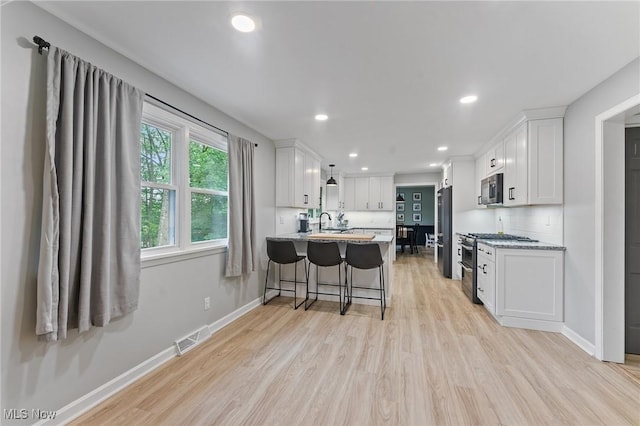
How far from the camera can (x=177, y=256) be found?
2418mm

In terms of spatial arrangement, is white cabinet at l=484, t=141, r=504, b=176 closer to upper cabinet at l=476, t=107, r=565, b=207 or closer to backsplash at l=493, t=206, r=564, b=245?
upper cabinet at l=476, t=107, r=565, b=207

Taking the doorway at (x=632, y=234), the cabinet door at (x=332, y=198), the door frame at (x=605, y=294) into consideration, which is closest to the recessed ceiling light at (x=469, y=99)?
the door frame at (x=605, y=294)

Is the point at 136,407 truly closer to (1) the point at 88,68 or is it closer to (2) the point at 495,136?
(1) the point at 88,68

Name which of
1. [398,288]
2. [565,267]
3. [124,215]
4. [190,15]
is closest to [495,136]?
[565,267]

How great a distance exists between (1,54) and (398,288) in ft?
16.1

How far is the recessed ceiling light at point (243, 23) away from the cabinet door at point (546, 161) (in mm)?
3126

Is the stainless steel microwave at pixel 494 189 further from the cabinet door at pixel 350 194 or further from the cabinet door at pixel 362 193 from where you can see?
the cabinet door at pixel 350 194

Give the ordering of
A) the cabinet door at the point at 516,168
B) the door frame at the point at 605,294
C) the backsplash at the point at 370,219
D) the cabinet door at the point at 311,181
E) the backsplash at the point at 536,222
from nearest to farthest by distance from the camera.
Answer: the door frame at the point at 605,294
the backsplash at the point at 536,222
the cabinet door at the point at 516,168
the cabinet door at the point at 311,181
the backsplash at the point at 370,219

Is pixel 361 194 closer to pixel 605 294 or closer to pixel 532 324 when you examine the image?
pixel 532 324

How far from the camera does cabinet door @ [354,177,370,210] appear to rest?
24.8 feet

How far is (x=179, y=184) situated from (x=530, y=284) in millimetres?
3846

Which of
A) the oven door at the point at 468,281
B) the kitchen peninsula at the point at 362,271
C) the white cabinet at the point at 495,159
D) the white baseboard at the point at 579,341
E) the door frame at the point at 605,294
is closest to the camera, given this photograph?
the door frame at the point at 605,294

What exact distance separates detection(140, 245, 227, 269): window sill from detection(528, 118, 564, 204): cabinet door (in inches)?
141

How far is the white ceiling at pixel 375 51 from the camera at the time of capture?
152cm
